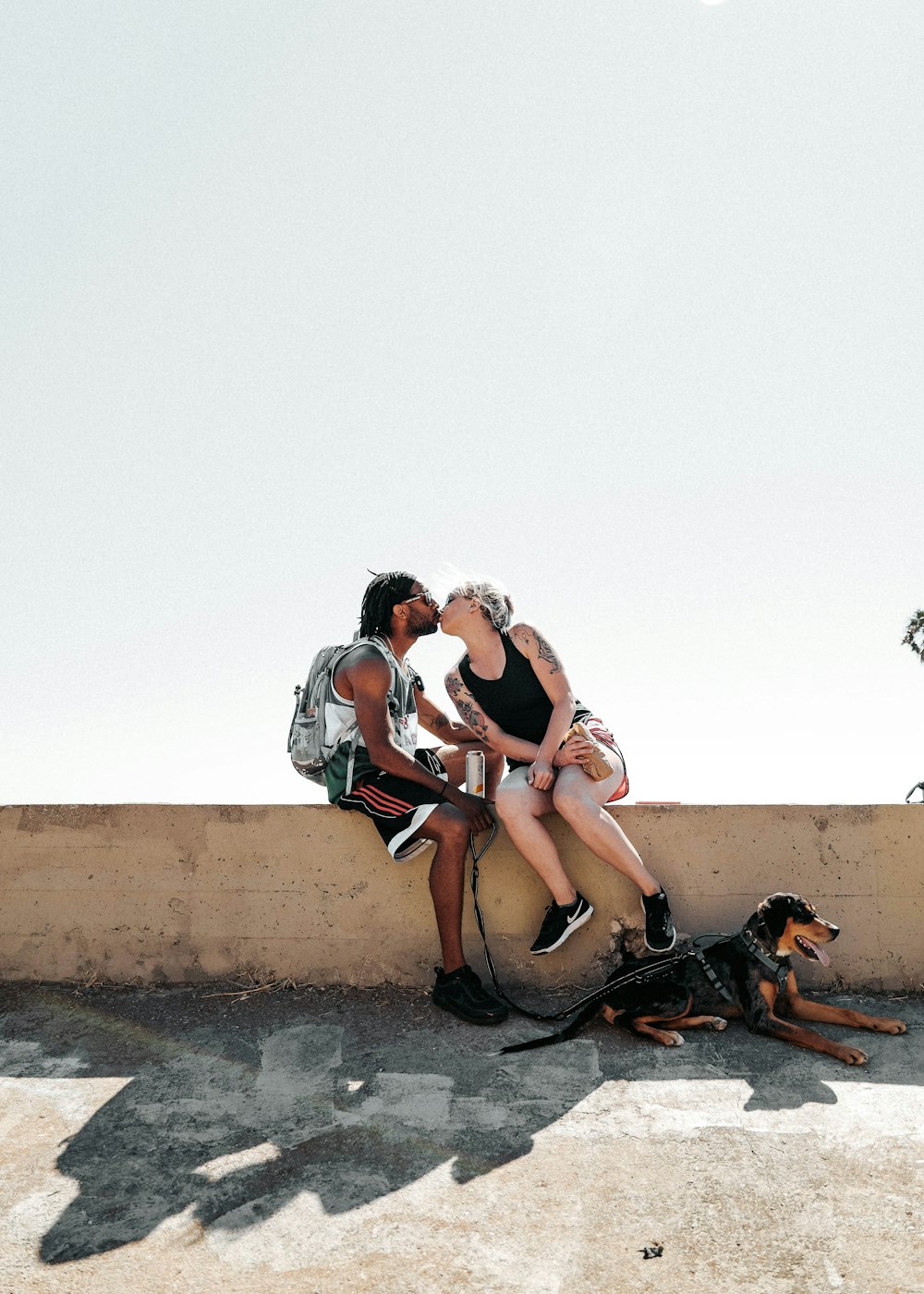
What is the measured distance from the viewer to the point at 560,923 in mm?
4680

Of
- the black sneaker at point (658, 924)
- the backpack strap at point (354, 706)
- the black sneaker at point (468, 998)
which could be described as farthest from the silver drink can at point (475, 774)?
the black sneaker at point (658, 924)

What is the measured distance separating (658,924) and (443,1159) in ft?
5.90

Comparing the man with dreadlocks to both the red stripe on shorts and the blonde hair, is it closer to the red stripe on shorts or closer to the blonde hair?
the red stripe on shorts

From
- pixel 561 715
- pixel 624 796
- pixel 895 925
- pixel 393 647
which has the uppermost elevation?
pixel 393 647

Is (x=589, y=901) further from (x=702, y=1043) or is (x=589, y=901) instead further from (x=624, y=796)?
(x=702, y=1043)

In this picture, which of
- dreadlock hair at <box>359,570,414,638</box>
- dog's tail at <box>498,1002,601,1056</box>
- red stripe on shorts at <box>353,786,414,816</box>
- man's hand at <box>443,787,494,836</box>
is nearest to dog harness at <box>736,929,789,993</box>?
dog's tail at <box>498,1002,601,1056</box>

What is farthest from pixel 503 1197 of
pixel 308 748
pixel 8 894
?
pixel 8 894

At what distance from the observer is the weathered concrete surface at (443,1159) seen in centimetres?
261

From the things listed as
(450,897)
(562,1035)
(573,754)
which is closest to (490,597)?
(573,754)

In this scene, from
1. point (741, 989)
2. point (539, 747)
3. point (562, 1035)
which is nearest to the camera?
point (562, 1035)

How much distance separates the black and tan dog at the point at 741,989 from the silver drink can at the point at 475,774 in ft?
3.76

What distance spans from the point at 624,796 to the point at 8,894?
141 inches

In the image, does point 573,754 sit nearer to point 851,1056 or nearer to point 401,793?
point 401,793

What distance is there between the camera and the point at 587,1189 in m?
3.00
